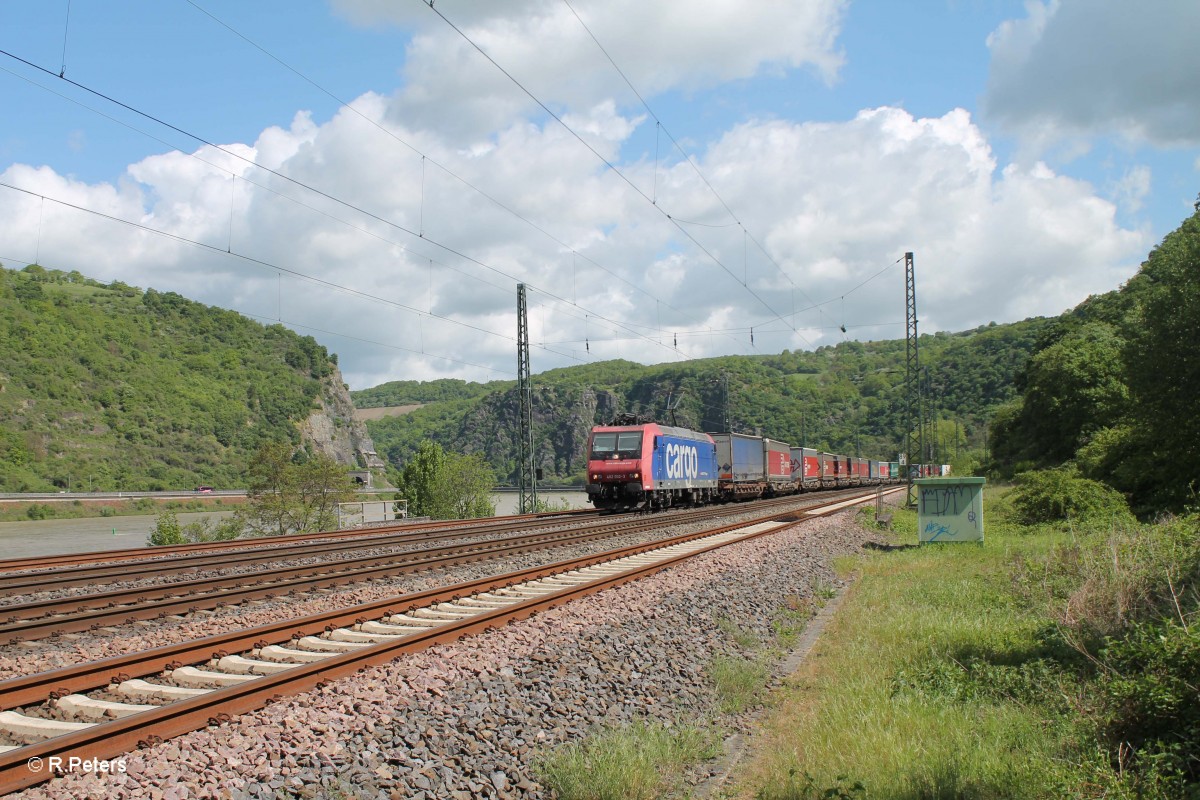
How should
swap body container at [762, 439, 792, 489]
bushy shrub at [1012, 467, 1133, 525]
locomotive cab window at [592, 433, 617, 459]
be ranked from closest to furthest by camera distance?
bushy shrub at [1012, 467, 1133, 525] → locomotive cab window at [592, 433, 617, 459] → swap body container at [762, 439, 792, 489]

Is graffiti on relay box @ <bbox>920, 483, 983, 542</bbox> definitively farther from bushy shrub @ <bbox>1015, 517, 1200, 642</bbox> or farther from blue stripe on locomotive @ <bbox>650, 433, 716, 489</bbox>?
blue stripe on locomotive @ <bbox>650, 433, 716, 489</bbox>

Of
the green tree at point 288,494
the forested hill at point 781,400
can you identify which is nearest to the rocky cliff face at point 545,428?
the forested hill at point 781,400

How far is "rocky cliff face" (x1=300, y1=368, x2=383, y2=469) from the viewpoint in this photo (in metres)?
121

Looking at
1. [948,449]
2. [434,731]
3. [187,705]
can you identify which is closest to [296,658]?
[187,705]

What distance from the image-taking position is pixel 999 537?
68.5ft

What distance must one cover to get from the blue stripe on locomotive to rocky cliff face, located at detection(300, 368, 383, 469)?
281 feet

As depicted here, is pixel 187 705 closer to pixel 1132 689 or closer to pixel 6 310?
pixel 1132 689

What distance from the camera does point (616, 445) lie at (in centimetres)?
3291

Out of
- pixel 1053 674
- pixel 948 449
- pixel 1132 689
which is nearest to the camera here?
pixel 1132 689

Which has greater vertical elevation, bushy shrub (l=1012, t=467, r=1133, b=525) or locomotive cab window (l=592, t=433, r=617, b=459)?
locomotive cab window (l=592, t=433, r=617, b=459)

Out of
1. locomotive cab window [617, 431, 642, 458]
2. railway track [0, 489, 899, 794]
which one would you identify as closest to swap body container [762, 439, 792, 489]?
locomotive cab window [617, 431, 642, 458]

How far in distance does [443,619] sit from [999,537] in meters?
15.6

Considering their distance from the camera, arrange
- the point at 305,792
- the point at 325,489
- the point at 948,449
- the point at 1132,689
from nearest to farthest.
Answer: the point at 305,792 → the point at 1132,689 → the point at 325,489 → the point at 948,449

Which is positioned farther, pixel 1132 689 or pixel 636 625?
pixel 636 625
